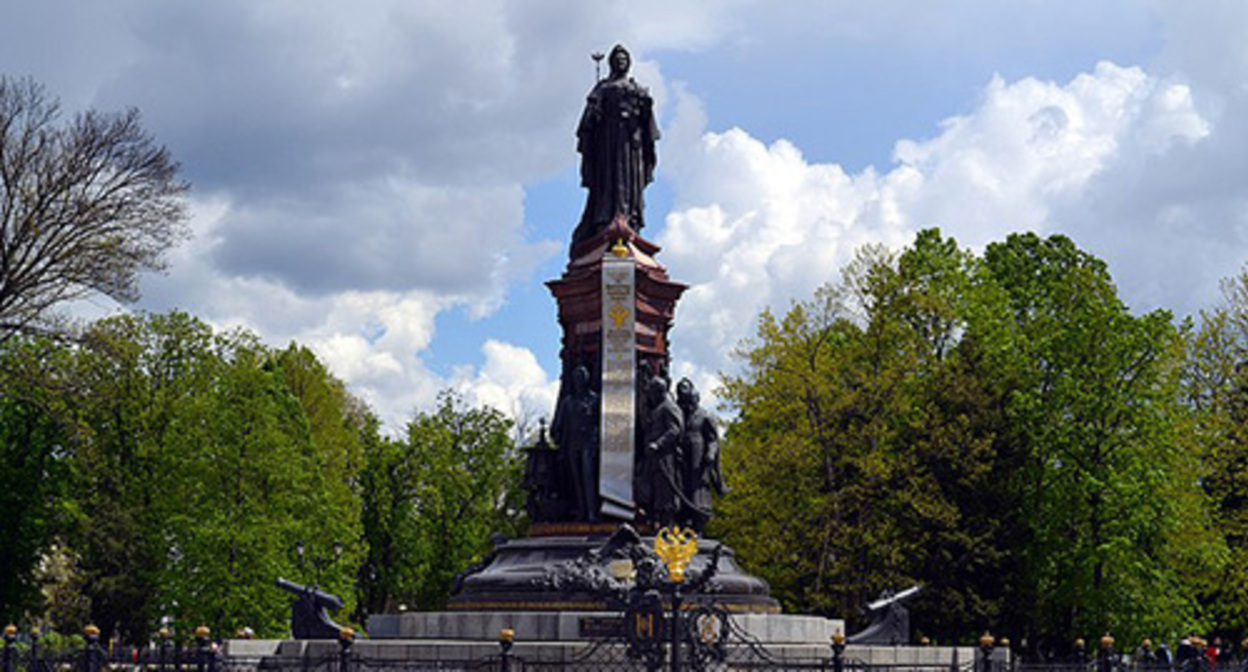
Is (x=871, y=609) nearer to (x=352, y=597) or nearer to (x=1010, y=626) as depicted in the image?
(x=1010, y=626)

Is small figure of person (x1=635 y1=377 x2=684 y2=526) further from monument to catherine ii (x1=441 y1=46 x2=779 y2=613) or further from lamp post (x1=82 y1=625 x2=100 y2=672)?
lamp post (x1=82 y1=625 x2=100 y2=672)

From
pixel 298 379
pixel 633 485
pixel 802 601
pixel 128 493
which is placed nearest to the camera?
pixel 633 485

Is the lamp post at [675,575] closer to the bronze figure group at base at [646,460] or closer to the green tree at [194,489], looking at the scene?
the bronze figure group at base at [646,460]

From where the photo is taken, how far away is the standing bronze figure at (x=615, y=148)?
26609mm

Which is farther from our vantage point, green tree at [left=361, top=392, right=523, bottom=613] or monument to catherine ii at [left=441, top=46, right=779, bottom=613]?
green tree at [left=361, top=392, right=523, bottom=613]

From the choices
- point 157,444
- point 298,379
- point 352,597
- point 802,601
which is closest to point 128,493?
point 157,444

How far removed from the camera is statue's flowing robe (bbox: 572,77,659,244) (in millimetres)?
26609

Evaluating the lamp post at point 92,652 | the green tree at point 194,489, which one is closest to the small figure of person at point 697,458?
the lamp post at point 92,652

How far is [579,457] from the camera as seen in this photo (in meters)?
24.4

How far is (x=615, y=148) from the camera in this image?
1051 inches

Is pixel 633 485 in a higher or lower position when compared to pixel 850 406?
lower

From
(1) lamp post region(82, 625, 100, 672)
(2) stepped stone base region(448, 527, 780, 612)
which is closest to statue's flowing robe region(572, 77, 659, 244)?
(2) stepped stone base region(448, 527, 780, 612)

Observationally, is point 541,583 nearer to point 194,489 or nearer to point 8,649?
point 8,649

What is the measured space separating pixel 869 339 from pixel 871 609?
15272 mm
